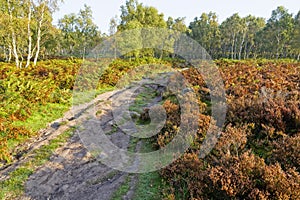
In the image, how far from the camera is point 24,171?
6059 mm

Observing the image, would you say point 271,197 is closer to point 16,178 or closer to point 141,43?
point 16,178

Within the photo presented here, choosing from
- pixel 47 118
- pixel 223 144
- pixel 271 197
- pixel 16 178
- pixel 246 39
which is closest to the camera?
pixel 271 197

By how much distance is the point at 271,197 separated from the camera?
3633 mm

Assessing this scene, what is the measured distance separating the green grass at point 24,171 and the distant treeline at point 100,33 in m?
14.4

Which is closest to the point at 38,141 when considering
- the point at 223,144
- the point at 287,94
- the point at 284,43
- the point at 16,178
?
the point at 16,178

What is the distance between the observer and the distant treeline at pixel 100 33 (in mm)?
19641

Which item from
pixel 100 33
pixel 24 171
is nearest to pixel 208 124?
pixel 24 171

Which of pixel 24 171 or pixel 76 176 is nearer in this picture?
pixel 76 176

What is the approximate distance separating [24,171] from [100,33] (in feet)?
116

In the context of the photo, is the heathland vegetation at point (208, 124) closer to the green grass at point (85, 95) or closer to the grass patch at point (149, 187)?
the grass patch at point (149, 187)

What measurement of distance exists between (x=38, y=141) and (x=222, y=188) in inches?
248

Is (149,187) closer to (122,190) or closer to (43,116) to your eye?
(122,190)

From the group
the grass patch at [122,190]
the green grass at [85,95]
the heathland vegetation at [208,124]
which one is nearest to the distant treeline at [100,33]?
the heathland vegetation at [208,124]

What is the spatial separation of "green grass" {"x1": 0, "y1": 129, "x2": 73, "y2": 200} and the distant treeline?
14400mm
